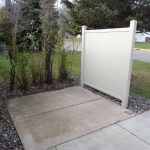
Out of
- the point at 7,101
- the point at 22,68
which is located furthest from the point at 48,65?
the point at 7,101

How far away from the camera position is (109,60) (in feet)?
13.1

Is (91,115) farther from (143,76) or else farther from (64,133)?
(143,76)

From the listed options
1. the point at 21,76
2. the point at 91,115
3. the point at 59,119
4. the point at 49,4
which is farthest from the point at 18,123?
the point at 49,4

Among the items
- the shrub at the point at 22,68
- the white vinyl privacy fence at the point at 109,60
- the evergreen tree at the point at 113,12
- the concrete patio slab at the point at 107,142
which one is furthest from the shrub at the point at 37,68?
the concrete patio slab at the point at 107,142

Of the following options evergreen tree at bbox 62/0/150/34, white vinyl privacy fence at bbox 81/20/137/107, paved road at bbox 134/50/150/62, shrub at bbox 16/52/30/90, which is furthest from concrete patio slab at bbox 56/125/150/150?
paved road at bbox 134/50/150/62

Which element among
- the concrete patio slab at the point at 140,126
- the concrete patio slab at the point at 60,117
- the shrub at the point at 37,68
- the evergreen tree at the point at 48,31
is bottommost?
the concrete patio slab at the point at 60,117

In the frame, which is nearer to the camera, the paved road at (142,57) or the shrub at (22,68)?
the shrub at (22,68)

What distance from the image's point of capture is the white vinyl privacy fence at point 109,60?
3.50 m

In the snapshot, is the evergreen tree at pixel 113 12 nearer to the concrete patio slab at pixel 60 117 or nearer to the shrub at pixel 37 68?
the shrub at pixel 37 68

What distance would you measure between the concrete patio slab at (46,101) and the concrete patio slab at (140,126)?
112cm

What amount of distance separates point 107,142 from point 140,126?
2.38 ft

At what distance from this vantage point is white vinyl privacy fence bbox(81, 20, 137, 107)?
11.5 feet

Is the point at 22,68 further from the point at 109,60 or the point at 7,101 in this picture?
the point at 109,60

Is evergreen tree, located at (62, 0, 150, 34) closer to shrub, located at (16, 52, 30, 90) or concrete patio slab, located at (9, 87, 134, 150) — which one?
shrub, located at (16, 52, 30, 90)
